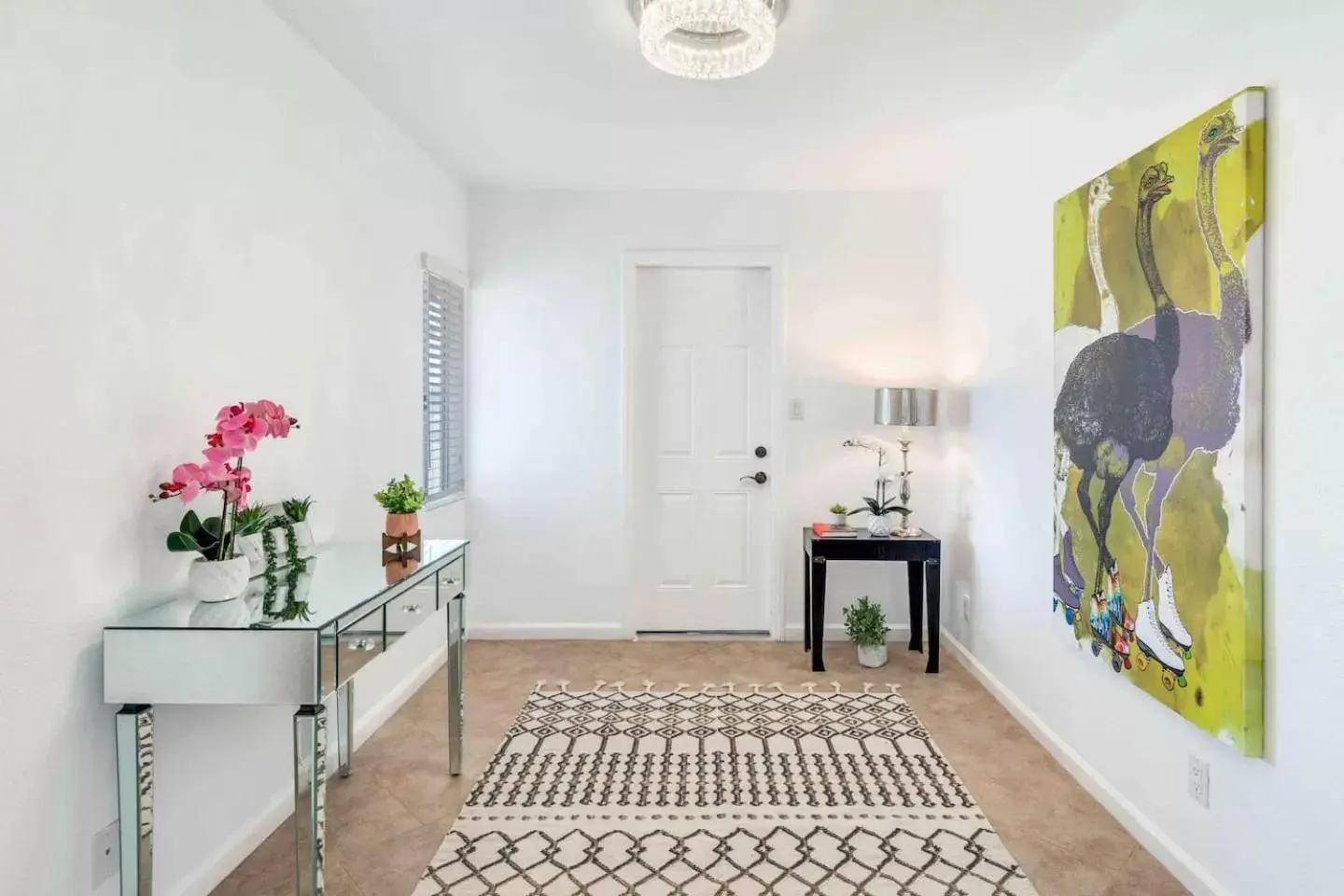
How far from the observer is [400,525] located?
7.75 feet

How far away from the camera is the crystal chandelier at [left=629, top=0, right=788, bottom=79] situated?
2.09 metres

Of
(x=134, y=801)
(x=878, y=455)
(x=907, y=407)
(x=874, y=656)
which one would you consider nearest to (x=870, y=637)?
(x=874, y=656)

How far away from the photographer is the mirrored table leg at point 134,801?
5.29 feet

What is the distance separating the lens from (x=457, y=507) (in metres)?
4.08

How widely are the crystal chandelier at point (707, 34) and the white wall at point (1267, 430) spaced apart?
1120mm

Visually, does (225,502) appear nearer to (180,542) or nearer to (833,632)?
(180,542)

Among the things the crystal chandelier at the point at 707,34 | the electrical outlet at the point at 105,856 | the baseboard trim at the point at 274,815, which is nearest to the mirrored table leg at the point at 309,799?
the electrical outlet at the point at 105,856

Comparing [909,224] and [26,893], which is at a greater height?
[909,224]

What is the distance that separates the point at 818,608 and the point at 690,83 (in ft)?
7.86

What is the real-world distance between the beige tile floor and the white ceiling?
8.06ft

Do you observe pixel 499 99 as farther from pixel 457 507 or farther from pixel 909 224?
pixel 909 224

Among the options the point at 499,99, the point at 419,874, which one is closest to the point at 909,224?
the point at 499,99

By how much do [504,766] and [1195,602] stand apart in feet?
7.17

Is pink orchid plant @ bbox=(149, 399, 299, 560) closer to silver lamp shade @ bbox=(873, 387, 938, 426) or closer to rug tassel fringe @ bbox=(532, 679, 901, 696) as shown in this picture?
rug tassel fringe @ bbox=(532, 679, 901, 696)
